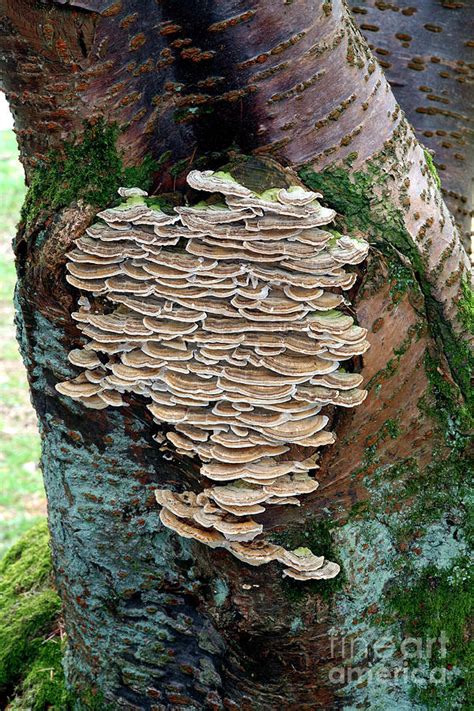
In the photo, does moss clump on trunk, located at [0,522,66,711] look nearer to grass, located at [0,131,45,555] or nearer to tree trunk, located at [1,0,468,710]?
tree trunk, located at [1,0,468,710]

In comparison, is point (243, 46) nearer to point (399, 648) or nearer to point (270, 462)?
point (270, 462)

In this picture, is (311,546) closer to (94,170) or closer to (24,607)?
(94,170)

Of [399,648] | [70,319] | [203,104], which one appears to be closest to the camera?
[203,104]

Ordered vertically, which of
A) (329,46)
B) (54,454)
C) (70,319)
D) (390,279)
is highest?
(329,46)

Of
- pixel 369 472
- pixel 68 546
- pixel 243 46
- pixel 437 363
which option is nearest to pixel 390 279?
pixel 437 363

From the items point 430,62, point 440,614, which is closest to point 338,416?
point 440,614

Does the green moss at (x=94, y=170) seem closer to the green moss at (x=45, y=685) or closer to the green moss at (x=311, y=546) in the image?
the green moss at (x=311, y=546)

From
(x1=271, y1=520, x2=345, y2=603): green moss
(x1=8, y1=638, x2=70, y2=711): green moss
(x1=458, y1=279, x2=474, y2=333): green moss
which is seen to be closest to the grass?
(x1=8, y1=638, x2=70, y2=711): green moss
